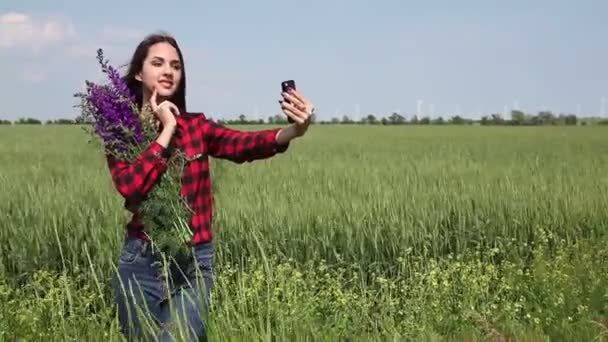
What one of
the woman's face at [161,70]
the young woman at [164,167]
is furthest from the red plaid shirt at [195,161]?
the woman's face at [161,70]

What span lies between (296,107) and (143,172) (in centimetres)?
57

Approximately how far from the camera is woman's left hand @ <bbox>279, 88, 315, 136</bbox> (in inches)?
87.5

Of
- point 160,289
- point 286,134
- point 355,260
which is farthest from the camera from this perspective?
point 355,260

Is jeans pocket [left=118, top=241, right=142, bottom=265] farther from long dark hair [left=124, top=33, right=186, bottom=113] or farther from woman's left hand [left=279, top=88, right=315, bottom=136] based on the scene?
woman's left hand [left=279, top=88, right=315, bottom=136]

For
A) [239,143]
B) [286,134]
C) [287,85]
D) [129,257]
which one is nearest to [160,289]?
[129,257]

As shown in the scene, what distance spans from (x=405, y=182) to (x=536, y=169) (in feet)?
9.58

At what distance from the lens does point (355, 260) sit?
439cm

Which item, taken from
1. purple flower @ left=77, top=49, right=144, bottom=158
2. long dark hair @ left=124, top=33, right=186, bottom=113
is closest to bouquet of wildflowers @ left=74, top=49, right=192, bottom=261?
purple flower @ left=77, top=49, right=144, bottom=158

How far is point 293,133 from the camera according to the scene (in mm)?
2359

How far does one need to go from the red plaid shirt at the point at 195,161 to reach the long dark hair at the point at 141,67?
0.33 ft

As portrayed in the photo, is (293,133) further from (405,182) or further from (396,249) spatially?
(405,182)

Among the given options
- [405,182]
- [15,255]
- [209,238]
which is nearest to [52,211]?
[15,255]

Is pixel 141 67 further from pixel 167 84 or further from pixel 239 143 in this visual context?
pixel 239 143

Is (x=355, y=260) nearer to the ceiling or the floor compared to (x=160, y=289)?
nearer to the floor
